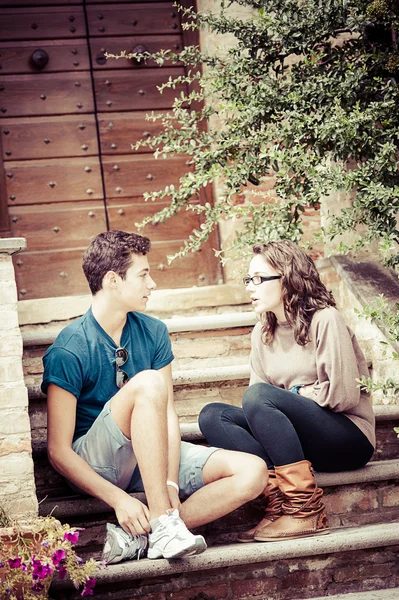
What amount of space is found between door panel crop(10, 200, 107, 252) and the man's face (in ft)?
7.23

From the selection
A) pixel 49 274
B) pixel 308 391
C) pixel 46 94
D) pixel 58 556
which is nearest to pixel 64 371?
pixel 58 556

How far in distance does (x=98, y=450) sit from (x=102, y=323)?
0.50m

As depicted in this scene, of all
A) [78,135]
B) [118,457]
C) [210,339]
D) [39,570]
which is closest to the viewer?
[39,570]

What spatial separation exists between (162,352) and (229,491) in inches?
24.8

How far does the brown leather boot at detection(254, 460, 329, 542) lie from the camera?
2741mm

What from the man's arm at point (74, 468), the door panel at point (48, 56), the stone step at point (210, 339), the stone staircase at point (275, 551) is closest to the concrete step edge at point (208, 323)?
the stone step at point (210, 339)

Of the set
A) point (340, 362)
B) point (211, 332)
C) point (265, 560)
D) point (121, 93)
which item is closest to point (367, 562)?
point (265, 560)

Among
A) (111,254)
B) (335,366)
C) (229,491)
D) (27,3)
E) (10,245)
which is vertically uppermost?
(27,3)

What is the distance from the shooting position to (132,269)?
119 inches

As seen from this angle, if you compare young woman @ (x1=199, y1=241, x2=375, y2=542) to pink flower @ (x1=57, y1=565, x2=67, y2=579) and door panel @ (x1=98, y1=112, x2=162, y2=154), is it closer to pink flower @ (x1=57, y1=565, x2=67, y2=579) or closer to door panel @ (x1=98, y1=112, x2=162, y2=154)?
pink flower @ (x1=57, y1=565, x2=67, y2=579)

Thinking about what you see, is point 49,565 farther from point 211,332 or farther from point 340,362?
point 211,332

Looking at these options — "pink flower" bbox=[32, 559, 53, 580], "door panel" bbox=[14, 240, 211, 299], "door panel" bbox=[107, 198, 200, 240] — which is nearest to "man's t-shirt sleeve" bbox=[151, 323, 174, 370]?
"pink flower" bbox=[32, 559, 53, 580]

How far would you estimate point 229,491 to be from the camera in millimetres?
2717

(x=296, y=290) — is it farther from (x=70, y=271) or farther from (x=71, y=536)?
(x=70, y=271)
